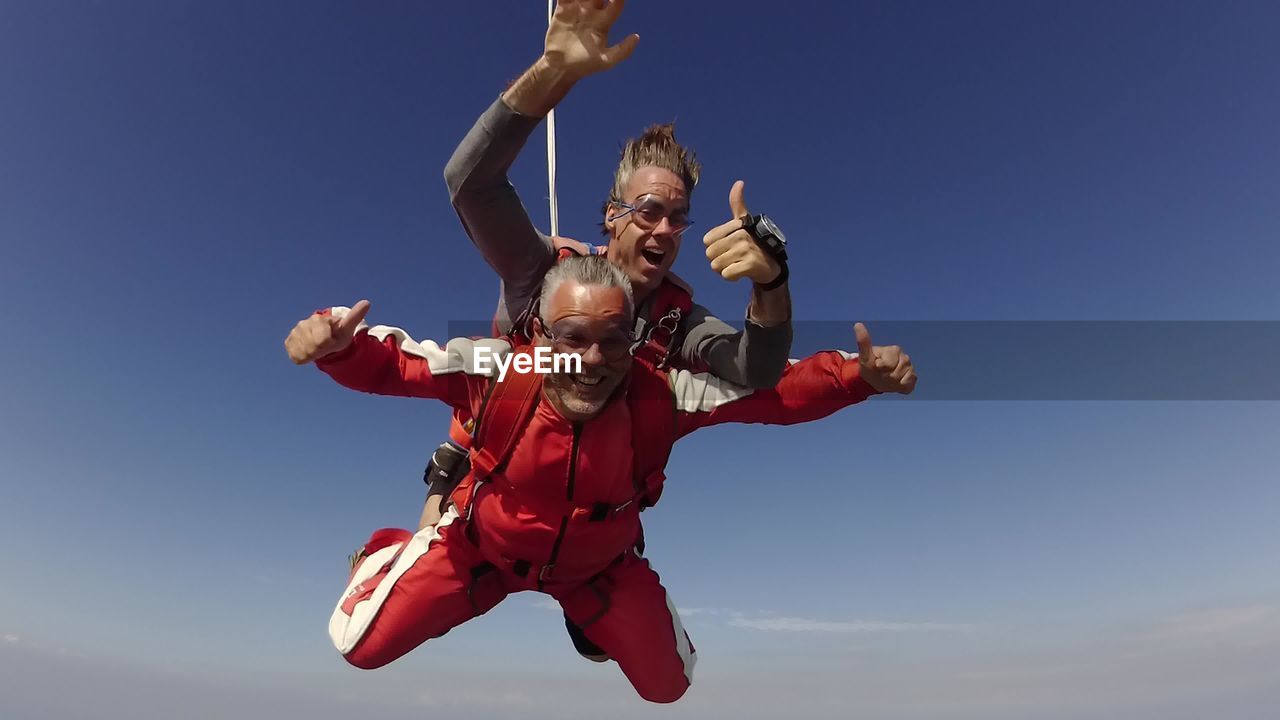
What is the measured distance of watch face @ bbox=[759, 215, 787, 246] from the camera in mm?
1836

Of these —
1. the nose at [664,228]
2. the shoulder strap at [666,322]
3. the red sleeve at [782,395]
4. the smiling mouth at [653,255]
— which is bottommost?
the red sleeve at [782,395]

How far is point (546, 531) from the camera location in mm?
2523

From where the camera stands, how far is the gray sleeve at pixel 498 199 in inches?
77.3

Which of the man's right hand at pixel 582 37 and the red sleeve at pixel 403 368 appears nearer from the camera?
the man's right hand at pixel 582 37

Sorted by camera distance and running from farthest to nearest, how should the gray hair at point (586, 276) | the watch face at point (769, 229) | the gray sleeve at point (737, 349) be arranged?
the gray hair at point (586, 276) < the gray sleeve at point (737, 349) < the watch face at point (769, 229)

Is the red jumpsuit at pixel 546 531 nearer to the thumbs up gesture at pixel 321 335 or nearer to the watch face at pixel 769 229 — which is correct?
the thumbs up gesture at pixel 321 335

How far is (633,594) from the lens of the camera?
2957 mm

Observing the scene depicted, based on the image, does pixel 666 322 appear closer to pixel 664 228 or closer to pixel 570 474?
pixel 664 228

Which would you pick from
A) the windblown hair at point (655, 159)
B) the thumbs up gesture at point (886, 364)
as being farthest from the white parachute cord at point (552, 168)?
the thumbs up gesture at point (886, 364)

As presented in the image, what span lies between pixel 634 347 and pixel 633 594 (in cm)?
120

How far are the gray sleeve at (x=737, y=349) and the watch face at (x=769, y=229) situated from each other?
0.29m

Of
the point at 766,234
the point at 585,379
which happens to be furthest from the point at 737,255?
the point at 585,379

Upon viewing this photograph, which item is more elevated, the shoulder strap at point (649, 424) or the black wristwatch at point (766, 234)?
the black wristwatch at point (766, 234)

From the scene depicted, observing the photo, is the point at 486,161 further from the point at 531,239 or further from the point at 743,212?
the point at 743,212
